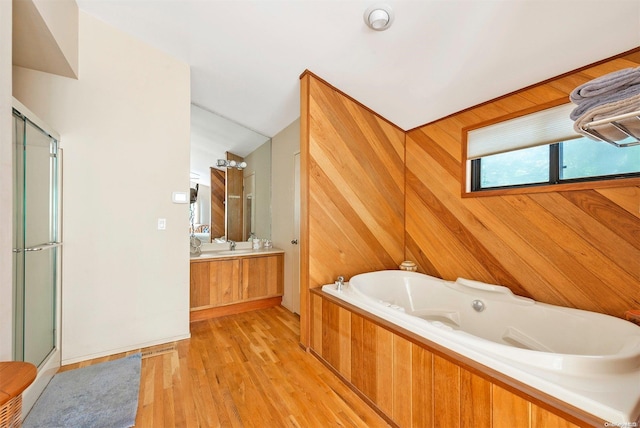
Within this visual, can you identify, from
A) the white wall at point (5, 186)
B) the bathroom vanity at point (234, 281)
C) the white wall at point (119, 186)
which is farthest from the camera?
the bathroom vanity at point (234, 281)

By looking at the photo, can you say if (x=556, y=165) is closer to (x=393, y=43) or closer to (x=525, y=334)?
(x=525, y=334)

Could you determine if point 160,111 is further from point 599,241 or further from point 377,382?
point 599,241

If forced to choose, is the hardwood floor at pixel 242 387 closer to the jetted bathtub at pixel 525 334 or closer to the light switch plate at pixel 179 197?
the jetted bathtub at pixel 525 334

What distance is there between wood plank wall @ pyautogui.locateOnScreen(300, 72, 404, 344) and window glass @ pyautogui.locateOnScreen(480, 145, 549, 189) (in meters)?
0.81

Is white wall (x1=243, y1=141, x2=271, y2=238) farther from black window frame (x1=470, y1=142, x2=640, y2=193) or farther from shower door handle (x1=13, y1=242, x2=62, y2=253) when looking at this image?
black window frame (x1=470, y1=142, x2=640, y2=193)

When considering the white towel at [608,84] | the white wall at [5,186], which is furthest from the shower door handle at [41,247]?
the white towel at [608,84]

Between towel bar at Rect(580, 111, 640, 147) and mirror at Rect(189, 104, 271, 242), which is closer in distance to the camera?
towel bar at Rect(580, 111, 640, 147)

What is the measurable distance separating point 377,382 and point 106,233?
2.40 meters

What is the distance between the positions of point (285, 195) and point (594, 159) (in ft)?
9.07

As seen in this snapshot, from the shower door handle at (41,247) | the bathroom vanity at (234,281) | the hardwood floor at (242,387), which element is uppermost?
the shower door handle at (41,247)

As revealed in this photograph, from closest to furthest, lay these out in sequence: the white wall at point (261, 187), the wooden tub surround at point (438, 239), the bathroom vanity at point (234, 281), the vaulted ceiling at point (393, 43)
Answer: the wooden tub surround at point (438, 239)
the vaulted ceiling at point (393, 43)
the bathroom vanity at point (234, 281)
the white wall at point (261, 187)

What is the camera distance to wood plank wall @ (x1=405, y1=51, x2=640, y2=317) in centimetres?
154

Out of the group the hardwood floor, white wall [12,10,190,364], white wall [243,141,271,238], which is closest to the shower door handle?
white wall [12,10,190,364]

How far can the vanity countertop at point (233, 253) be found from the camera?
9.70ft
